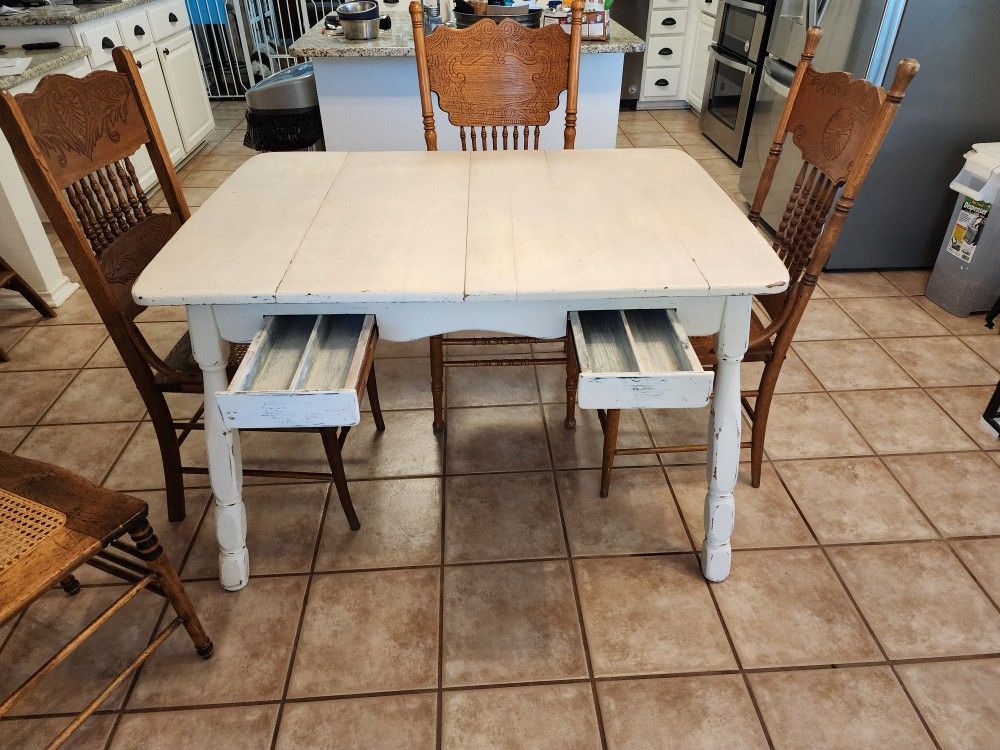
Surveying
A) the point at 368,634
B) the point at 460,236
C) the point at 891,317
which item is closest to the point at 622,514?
the point at 368,634

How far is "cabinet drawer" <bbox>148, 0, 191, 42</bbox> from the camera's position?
354cm

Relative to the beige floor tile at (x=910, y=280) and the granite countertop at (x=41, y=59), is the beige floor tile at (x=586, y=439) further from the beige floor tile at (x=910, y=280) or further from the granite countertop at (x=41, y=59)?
the granite countertop at (x=41, y=59)

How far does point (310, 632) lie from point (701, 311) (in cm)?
106

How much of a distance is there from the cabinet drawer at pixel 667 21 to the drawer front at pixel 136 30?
3.17 metres

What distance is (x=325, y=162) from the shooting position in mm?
1616

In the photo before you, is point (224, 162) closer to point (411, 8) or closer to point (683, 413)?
point (411, 8)

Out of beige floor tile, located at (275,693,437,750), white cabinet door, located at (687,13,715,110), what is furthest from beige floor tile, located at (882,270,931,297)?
beige floor tile, located at (275,693,437,750)

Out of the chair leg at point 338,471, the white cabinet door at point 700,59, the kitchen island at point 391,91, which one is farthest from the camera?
the white cabinet door at point 700,59

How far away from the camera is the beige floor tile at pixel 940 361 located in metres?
2.14

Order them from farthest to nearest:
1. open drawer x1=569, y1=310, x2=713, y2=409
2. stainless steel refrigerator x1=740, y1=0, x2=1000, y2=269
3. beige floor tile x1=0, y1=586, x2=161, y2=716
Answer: stainless steel refrigerator x1=740, y1=0, x2=1000, y2=269 → beige floor tile x1=0, y1=586, x2=161, y2=716 → open drawer x1=569, y1=310, x2=713, y2=409

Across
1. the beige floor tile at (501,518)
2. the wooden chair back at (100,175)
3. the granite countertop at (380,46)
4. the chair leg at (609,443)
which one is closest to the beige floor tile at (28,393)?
the wooden chair back at (100,175)

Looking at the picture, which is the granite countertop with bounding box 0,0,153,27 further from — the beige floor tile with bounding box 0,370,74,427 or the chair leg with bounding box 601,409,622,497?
the chair leg with bounding box 601,409,622,497

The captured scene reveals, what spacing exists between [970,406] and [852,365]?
35 cm

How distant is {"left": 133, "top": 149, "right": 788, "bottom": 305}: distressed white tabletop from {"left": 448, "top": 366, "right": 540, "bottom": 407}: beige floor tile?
→ 2.51ft
